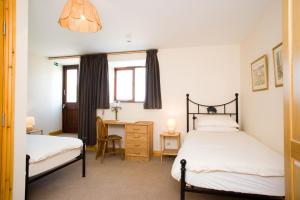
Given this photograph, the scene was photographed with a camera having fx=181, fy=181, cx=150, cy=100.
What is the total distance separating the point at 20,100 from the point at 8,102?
11cm

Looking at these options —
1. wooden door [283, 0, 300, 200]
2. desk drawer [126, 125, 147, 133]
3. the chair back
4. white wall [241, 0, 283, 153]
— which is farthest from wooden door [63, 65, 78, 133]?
wooden door [283, 0, 300, 200]

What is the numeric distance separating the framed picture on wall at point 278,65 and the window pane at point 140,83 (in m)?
2.69

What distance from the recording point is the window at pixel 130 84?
4410mm

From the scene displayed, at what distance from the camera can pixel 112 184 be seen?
103 inches

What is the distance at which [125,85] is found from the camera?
456cm

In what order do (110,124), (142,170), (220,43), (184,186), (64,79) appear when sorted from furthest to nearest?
(64,79), (110,124), (220,43), (142,170), (184,186)

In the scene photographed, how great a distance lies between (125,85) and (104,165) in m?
1.99

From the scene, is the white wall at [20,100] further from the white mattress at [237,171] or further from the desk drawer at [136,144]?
the desk drawer at [136,144]

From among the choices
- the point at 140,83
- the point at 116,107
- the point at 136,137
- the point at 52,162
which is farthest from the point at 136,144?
the point at 52,162

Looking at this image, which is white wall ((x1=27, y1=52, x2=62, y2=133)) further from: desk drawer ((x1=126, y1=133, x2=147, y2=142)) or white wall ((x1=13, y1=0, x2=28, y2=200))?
white wall ((x1=13, y1=0, x2=28, y2=200))

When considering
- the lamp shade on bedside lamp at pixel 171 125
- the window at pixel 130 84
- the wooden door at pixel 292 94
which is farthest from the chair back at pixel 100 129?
the wooden door at pixel 292 94

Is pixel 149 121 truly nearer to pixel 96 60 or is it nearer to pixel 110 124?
pixel 110 124

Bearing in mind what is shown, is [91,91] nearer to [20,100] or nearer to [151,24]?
[151,24]

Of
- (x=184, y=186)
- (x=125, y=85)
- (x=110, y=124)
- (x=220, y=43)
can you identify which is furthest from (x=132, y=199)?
(x=220, y=43)
